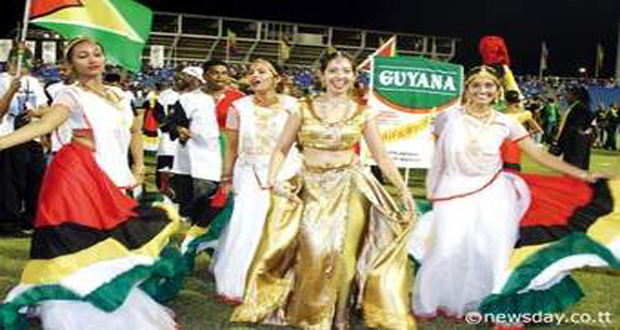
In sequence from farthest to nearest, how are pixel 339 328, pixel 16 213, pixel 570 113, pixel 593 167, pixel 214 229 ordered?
pixel 593 167 → pixel 570 113 → pixel 16 213 → pixel 214 229 → pixel 339 328

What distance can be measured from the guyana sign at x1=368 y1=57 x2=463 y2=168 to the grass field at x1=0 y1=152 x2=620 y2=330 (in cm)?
259

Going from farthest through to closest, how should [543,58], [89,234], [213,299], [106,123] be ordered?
1. [543,58]
2. [213,299]
3. [106,123]
4. [89,234]

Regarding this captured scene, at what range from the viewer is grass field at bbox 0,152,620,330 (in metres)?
5.54

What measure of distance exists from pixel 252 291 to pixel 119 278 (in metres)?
0.99

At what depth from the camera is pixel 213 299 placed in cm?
619

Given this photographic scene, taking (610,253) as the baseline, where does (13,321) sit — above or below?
below

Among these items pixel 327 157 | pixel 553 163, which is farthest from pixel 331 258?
pixel 553 163

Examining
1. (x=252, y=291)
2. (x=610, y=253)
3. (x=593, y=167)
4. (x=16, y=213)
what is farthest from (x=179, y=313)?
(x=593, y=167)

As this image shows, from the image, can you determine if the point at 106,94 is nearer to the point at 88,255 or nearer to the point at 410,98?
the point at 88,255

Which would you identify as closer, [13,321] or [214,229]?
[13,321]

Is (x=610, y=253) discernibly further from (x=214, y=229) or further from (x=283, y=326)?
(x=214, y=229)

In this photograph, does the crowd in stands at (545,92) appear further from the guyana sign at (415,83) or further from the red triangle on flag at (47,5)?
the red triangle on flag at (47,5)

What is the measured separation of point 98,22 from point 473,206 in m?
2.84

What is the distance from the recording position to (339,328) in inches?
204
